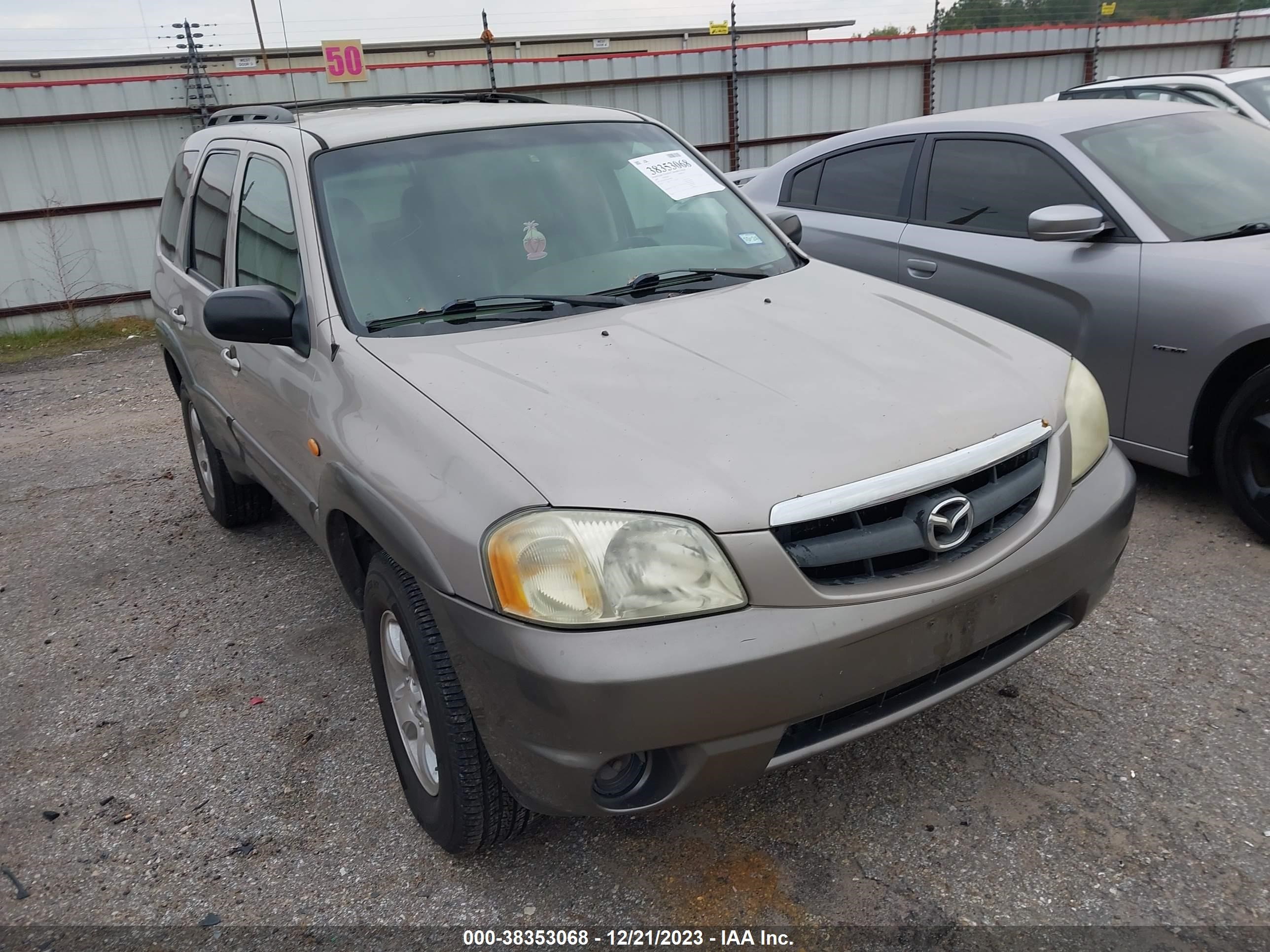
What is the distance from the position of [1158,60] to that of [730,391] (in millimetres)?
16204

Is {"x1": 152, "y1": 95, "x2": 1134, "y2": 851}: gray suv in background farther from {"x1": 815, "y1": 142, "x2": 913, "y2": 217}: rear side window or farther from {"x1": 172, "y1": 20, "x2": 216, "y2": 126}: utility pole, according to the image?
{"x1": 172, "y1": 20, "x2": 216, "y2": 126}: utility pole

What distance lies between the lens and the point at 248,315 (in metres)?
2.68

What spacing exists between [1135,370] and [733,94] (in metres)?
9.72

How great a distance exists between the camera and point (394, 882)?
2.40 m

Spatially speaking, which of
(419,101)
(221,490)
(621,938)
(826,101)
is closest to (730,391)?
(621,938)

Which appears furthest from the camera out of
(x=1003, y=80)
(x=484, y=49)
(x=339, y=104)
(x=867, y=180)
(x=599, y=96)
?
(x=484, y=49)

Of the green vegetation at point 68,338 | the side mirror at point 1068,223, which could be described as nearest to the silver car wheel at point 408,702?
the side mirror at point 1068,223

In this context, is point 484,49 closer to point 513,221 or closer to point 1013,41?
point 1013,41

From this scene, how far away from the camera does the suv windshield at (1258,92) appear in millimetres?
7148

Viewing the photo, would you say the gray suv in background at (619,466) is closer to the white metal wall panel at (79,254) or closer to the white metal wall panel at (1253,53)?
the white metal wall panel at (79,254)

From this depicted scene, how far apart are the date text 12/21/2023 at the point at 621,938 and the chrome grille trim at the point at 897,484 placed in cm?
94

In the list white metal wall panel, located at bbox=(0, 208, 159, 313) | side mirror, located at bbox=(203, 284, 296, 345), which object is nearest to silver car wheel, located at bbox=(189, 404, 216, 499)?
side mirror, located at bbox=(203, 284, 296, 345)

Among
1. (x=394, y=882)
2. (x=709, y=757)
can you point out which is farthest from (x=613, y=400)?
(x=394, y=882)

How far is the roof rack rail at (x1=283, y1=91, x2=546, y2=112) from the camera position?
3.83 meters
